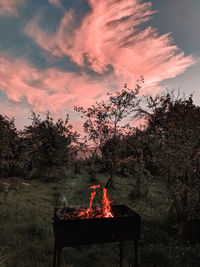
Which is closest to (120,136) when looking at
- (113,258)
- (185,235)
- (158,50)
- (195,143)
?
(158,50)

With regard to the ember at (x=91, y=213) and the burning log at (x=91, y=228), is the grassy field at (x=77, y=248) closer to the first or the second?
the burning log at (x=91, y=228)

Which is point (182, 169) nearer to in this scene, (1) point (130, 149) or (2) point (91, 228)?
(2) point (91, 228)

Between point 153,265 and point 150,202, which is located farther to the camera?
point 150,202

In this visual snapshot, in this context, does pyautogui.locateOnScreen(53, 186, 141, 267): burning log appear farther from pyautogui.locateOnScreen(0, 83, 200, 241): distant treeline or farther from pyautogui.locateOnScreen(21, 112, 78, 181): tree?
pyautogui.locateOnScreen(21, 112, 78, 181): tree

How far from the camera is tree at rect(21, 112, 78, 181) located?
66.4ft

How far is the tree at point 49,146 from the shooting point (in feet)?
66.4

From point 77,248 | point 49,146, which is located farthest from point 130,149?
point 77,248

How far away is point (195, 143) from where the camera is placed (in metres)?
7.09

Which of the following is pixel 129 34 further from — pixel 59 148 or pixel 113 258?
pixel 59 148

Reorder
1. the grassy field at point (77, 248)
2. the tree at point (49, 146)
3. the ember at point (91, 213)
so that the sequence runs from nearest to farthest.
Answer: the ember at point (91, 213) → the grassy field at point (77, 248) → the tree at point (49, 146)

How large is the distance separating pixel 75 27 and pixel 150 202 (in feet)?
35.8

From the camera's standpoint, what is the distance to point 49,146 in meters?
21.0

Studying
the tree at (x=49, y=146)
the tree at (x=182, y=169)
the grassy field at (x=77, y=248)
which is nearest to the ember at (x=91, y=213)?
the grassy field at (x=77, y=248)

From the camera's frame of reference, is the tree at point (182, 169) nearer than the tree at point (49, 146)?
Yes
